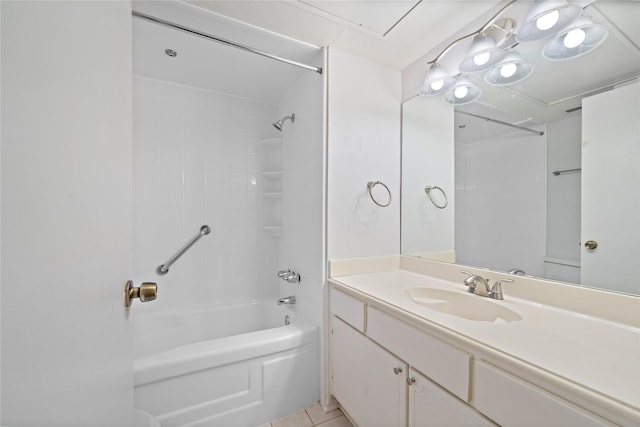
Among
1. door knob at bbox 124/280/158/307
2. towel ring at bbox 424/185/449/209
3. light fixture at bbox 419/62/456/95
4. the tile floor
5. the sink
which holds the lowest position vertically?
the tile floor

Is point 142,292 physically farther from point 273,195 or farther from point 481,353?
point 273,195

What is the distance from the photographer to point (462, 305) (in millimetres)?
1124

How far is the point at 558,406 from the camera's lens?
517mm

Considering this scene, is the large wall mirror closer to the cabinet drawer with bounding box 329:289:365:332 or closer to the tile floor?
the cabinet drawer with bounding box 329:289:365:332

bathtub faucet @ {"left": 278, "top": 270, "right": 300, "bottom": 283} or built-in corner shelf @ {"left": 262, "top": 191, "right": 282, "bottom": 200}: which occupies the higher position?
built-in corner shelf @ {"left": 262, "top": 191, "right": 282, "bottom": 200}

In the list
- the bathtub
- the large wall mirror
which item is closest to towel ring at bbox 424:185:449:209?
the large wall mirror

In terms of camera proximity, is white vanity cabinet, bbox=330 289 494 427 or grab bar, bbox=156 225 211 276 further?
grab bar, bbox=156 225 211 276

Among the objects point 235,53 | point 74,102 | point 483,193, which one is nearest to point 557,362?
point 483,193

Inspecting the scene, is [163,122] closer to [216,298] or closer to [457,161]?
[216,298]

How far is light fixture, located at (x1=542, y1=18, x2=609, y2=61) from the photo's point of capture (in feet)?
2.91

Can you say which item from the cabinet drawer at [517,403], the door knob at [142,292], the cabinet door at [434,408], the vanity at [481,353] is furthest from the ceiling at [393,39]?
the door knob at [142,292]

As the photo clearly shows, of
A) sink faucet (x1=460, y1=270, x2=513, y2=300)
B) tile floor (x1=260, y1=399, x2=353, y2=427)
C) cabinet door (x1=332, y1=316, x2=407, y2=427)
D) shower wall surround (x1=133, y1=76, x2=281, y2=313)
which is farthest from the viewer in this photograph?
shower wall surround (x1=133, y1=76, x2=281, y2=313)

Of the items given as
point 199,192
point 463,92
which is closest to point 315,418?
point 199,192

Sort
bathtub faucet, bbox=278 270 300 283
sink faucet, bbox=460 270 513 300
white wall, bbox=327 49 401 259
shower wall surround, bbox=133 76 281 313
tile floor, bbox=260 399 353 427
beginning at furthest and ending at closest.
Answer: shower wall surround, bbox=133 76 281 313 < bathtub faucet, bbox=278 270 300 283 < white wall, bbox=327 49 401 259 < tile floor, bbox=260 399 353 427 < sink faucet, bbox=460 270 513 300
